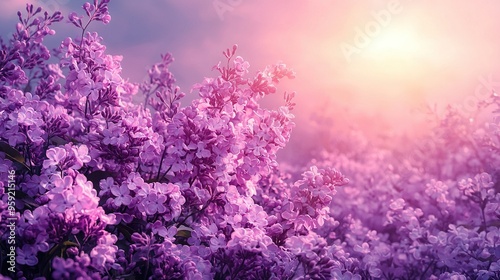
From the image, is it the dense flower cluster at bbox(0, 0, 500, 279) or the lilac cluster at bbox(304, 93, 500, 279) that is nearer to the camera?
the dense flower cluster at bbox(0, 0, 500, 279)

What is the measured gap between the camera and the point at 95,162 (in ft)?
9.33

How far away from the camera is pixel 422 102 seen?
7.00 metres

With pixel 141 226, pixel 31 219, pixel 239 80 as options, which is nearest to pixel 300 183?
pixel 239 80

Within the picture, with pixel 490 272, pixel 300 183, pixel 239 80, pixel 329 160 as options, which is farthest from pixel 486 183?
pixel 329 160

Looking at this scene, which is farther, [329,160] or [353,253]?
[329,160]

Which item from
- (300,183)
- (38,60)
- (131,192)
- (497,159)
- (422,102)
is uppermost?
(422,102)

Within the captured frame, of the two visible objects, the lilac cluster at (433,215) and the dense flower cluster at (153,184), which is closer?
the dense flower cluster at (153,184)

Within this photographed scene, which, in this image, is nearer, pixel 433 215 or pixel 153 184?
pixel 153 184

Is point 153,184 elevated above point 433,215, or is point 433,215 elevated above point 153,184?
point 433,215

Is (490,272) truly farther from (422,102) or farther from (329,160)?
(329,160)

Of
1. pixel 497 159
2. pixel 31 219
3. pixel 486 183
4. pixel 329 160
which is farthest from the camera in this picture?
pixel 329 160

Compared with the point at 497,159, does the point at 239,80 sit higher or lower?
lower

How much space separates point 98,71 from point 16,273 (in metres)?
1.12

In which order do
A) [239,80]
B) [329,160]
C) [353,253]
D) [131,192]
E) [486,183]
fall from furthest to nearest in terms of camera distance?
[329,160], [353,253], [486,183], [239,80], [131,192]
